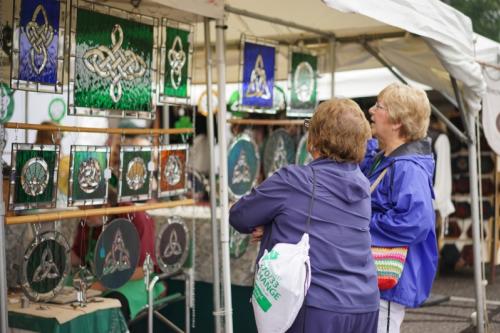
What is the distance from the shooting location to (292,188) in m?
2.17

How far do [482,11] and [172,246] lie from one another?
1807 centimetres

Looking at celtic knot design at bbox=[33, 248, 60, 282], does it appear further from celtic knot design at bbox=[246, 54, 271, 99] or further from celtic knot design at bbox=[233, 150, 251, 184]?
celtic knot design at bbox=[246, 54, 271, 99]

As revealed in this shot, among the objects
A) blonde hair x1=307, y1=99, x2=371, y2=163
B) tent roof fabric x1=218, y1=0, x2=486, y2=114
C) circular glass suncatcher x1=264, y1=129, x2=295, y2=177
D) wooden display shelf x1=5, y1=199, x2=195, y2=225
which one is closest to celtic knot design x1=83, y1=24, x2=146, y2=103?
wooden display shelf x1=5, y1=199, x2=195, y2=225

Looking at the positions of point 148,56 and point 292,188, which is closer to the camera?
point 292,188

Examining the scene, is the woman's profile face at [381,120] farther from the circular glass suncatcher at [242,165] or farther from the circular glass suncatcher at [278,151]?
the circular glass suncatcher at [278,151]

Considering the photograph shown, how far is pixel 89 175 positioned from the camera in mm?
3029

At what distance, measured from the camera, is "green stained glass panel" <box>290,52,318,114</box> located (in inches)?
182

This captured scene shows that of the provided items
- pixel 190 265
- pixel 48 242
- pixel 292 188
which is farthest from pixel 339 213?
pixel 190 265

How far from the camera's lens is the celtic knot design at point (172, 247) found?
3.55 meters

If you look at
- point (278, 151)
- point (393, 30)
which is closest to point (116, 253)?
point (278, 151)

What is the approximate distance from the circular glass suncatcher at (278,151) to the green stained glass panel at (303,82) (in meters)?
0.21

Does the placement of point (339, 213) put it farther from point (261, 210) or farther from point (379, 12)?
point (379, 12)

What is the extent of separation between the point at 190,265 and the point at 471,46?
1.95 metres

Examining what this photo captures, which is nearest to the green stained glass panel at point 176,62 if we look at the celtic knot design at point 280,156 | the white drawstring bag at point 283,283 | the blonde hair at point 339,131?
the celtic knot design at point 280,156
